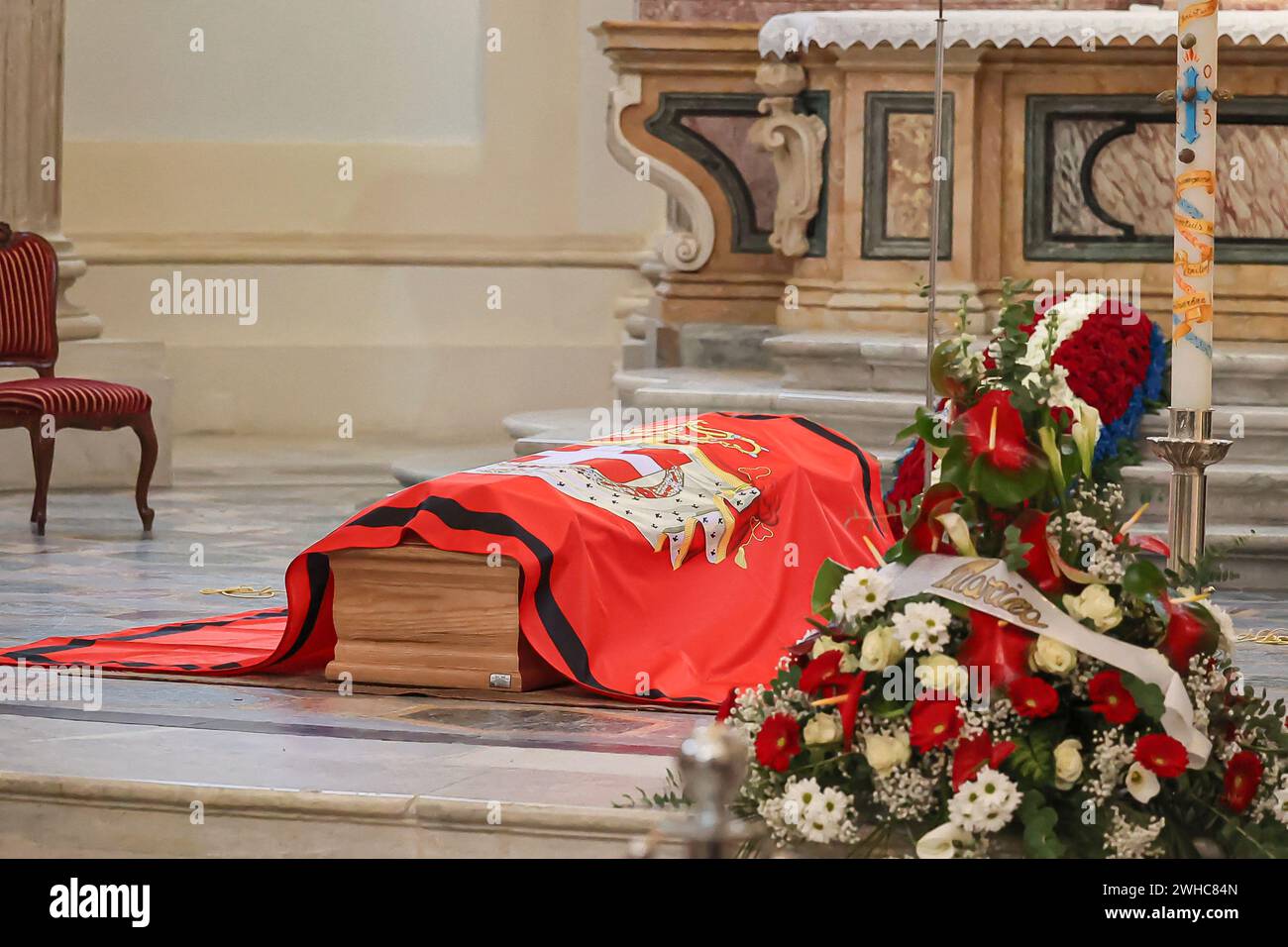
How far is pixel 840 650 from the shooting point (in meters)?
3.56

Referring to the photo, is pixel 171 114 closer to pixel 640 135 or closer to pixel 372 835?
pixel 640 135

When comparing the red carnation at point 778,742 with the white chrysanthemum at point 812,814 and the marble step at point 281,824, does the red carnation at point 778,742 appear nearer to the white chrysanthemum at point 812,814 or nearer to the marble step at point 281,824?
the white chrysanthemum at point 812,814

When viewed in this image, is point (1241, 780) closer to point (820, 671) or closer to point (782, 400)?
point (820, 671)

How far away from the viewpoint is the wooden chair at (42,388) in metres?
8.15

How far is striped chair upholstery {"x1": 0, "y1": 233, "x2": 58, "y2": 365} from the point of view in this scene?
868cm

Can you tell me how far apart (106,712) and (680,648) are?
1.46m

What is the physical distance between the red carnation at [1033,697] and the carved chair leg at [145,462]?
18.0 feet

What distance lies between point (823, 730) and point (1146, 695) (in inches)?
20.5

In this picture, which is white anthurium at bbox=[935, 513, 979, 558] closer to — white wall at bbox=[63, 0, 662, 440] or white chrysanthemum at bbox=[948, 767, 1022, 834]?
white chrysanthemum at bbox=[948, 767, 1022, 834]

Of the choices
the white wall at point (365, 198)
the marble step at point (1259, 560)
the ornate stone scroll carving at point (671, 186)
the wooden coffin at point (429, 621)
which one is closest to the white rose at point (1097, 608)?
the wooden coffin at point (429, 621)

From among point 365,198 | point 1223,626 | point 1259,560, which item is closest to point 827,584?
point 1223,626

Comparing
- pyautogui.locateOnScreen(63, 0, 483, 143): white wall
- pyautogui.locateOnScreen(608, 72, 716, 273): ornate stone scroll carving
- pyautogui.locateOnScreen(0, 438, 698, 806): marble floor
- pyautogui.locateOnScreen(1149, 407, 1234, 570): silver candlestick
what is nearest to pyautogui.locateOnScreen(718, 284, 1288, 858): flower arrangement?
pyautogui.locateOnScreen(1149, 407, 1234, 570): silver candlestick

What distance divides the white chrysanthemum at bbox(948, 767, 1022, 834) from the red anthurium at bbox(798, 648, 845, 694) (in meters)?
0.31

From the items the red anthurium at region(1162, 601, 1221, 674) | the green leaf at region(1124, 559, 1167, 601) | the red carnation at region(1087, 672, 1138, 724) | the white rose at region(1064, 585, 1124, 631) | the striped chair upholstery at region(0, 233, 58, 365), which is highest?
the striped chair upholstery at region(0, 233, 58, 365)
